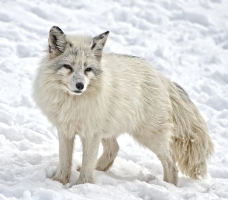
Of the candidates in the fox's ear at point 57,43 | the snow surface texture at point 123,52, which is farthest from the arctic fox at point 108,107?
the snow surface texture at point 123,52

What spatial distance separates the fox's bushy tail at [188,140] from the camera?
613 centimetres

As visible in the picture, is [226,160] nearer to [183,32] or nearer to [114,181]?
[114,181]

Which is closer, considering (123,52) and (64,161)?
(64,161)

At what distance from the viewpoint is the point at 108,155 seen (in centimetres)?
623

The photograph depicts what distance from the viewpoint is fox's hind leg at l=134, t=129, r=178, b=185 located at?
581cm

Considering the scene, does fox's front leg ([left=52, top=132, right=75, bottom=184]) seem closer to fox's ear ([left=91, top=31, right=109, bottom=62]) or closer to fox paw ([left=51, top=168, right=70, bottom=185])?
fox paw ([left=51, top=168, right=70, bottom=185])

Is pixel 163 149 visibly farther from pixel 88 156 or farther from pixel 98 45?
pixel 98 45

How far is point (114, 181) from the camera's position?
17.6ft

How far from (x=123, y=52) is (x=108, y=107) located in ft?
17.1

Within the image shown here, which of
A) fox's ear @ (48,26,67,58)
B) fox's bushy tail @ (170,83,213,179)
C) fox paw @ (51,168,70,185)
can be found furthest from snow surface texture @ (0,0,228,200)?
fox's ear @ (48,26,67,58)

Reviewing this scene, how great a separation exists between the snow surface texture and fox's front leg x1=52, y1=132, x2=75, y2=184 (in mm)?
→ 139

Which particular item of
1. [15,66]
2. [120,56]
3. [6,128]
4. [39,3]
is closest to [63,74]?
[120,56]

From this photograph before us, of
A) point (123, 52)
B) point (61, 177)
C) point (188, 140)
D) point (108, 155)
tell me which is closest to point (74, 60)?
point (61, 177)

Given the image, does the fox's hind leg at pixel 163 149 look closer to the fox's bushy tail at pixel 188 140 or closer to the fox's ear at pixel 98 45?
the fox's bushy tail at pixel 188 140
